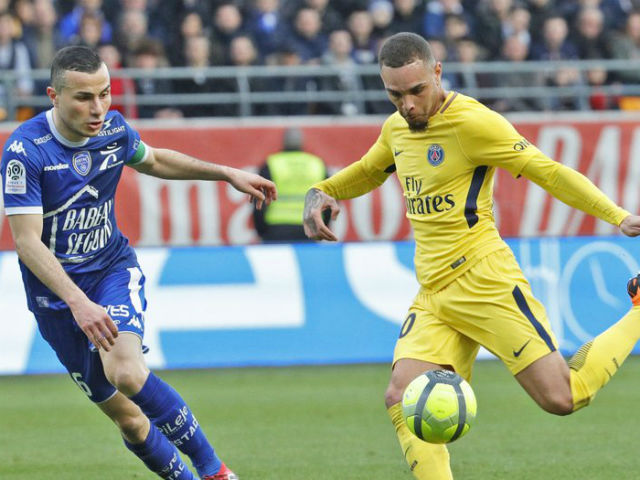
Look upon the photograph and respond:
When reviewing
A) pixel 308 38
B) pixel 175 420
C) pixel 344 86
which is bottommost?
pixel 175 420

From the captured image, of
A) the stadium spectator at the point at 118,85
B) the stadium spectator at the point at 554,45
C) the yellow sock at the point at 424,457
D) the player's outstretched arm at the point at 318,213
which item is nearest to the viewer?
the yellow sock at the point at 424,457

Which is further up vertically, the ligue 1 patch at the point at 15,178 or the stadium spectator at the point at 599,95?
the ligue 1 patch at the point at 15,178

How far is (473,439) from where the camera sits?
8.24 meters

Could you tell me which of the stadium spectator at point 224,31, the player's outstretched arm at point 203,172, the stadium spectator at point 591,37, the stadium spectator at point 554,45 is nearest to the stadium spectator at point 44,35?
the stadium spectator at point 224,31

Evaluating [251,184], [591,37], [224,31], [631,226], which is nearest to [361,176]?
[251,184]

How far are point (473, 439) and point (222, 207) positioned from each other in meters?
8.06

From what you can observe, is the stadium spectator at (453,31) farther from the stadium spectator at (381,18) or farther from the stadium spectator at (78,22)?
the stadium spectator at (78,22)

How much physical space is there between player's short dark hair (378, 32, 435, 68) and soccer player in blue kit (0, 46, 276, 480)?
1.03 meters

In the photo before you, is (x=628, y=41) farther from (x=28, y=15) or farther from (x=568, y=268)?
(x=28, y=15)

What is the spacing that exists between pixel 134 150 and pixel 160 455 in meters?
1.61

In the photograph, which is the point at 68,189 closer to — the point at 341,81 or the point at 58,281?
the point at 58,281

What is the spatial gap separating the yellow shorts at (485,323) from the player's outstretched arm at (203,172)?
1.07 m

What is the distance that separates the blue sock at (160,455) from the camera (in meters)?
6.27

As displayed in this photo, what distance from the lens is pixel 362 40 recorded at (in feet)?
53.7
